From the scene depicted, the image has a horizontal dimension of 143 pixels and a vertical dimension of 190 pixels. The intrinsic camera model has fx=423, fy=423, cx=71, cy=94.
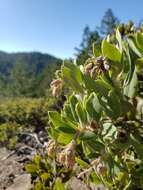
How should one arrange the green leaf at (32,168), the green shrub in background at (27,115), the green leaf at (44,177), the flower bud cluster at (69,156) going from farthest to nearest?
the green shrub in background at (27,115), the green leaf at (32,168), the green leaf at (44,177), the flower bud cluster at (69,156)

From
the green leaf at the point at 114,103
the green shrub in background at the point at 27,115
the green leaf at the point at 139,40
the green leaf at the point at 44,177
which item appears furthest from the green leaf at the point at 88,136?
the green shrub in background at the point at 27,115

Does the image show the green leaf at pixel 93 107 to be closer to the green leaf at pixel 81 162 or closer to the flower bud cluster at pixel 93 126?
the flower bud cluster at pixel 93 126

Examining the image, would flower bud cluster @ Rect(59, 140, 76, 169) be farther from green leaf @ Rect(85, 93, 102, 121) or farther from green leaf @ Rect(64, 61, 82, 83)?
green leaf @ Rect(64, 61, 82, 83)

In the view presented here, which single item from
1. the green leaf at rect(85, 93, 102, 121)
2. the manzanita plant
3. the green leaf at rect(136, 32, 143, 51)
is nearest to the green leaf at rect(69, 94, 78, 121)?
the manzanita plant

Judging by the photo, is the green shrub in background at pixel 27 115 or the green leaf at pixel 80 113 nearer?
the green leaf at pixel 80 113

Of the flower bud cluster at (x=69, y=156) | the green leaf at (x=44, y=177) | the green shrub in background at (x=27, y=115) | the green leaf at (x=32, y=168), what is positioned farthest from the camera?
the green shrub in background at (x=27, y=115)


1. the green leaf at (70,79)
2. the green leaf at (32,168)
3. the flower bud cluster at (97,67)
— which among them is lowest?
the green leaf at (32,168)

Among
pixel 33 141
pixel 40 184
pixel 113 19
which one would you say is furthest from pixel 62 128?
pixel 113 19

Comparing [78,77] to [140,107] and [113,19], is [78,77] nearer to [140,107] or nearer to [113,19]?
[140,107]

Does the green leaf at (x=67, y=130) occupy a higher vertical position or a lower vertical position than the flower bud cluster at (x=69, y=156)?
higher

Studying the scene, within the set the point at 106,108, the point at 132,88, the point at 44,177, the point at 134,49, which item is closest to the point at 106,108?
the point at 106,108
